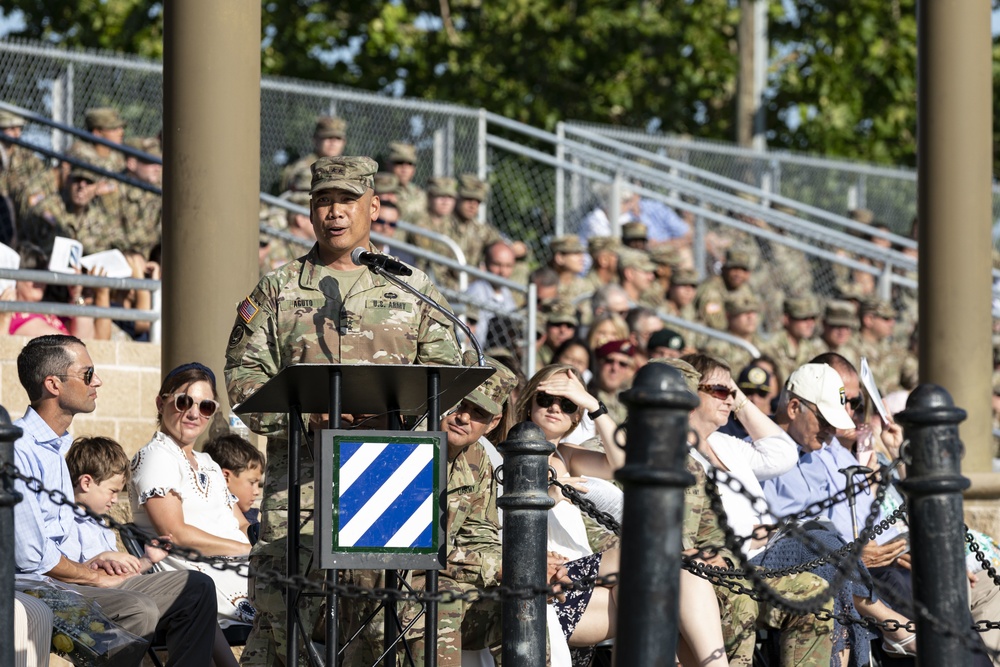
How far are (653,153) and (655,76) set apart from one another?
8.02 metres

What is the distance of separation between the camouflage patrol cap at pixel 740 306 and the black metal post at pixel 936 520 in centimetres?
826

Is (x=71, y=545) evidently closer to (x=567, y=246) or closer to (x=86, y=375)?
(x=86, y=375)

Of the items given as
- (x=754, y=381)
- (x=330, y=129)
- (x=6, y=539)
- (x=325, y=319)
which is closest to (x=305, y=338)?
(x=325, y=319)

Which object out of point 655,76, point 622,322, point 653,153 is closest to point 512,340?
point 622,322

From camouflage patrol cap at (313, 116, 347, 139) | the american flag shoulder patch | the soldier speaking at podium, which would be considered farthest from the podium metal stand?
camouflage patrol cap at (313, 116, 347, 139)

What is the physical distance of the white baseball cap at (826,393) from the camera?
8211 mm

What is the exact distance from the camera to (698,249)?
50.2 ft

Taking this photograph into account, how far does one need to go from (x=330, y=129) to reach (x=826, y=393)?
239 inches

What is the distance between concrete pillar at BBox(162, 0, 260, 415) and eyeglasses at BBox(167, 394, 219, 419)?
36.1 inches

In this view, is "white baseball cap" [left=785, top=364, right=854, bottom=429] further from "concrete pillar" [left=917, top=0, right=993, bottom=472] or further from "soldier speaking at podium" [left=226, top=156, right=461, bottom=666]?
"soldier speaking at podium" [left=226, top=156, right=461, bottom=666]

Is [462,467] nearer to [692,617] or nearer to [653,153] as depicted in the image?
[692,617]

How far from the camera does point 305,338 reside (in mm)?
6066

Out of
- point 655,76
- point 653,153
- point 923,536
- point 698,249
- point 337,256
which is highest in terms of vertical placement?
point 655,76

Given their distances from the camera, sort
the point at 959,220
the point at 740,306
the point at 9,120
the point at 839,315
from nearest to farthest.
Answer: the point at 959,220 < the point at 9,120 < the point at 740,306 < the point at 839,315
